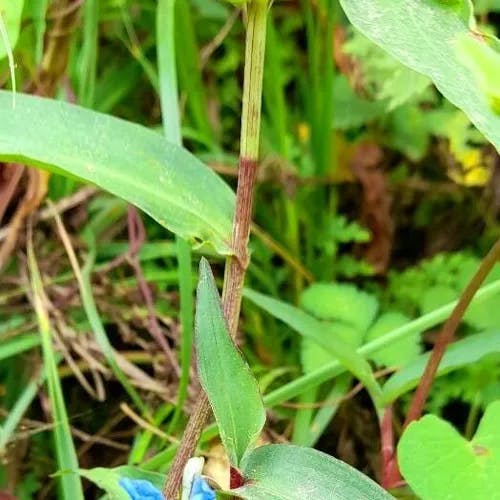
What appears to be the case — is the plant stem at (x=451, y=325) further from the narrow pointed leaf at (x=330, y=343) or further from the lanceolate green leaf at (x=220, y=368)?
the lanceolate green leaf at (x=220, y=368)

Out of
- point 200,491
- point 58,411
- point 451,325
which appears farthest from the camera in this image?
point 58,411

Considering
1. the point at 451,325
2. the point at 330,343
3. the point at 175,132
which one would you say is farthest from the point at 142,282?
the point at 451,325

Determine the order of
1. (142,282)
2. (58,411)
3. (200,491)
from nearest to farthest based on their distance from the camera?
(200,491) < (58,411) < (142,282)

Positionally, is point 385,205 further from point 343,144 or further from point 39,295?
point 39,295

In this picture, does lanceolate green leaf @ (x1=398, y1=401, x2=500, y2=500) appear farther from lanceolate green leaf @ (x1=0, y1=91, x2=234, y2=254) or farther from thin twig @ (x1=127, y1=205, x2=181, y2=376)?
thin twig @ (x1=127, y1=205, x2=181, y2=376)

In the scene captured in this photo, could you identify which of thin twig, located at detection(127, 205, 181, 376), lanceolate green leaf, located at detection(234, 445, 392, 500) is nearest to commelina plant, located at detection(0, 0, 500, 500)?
lanceolate green leaf, located at detection(234, 445, 392, 500)

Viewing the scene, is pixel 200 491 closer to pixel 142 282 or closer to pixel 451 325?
pixel 451 325

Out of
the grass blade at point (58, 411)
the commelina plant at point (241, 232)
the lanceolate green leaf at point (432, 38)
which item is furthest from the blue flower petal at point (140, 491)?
the lanceolate green leaf at point (432, 38)
